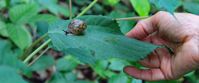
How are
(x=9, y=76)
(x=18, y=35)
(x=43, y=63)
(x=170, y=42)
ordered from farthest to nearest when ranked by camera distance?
(x=43, y=63), (x=18, y=35), (x=170, y=42), (x=9, y=76)

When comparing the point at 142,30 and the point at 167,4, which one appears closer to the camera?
the point at 167,4

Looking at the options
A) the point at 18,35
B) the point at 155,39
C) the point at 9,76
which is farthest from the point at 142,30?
the point at 18,35

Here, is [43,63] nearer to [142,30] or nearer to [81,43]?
[142,30]

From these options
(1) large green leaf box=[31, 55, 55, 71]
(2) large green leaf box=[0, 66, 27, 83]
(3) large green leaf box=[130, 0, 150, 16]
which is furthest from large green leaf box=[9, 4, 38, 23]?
(2) large green leaf box=[0, 66, 27, 83]

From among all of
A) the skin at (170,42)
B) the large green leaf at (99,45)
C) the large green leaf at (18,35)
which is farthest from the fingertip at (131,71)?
the large green leaf at (18,35)

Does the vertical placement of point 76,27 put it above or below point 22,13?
above

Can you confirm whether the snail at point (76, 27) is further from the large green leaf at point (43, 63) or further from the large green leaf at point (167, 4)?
the large green leaf at point (43, 63)
